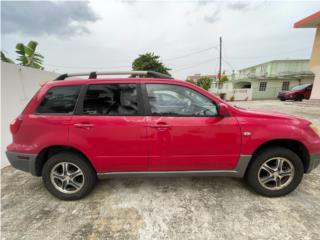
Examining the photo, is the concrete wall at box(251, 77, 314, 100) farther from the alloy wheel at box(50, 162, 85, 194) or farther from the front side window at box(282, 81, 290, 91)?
the alloy wheel at box(50, 162, 85, 194)

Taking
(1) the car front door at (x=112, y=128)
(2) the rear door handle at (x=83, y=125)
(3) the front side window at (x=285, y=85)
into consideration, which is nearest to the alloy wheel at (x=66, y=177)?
(1) the car front door at (x=112, y=128)

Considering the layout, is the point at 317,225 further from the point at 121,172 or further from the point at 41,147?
the point at 41,147

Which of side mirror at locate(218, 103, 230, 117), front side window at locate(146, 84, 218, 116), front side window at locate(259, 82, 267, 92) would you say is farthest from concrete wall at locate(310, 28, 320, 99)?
front side window at locate(146, 84, 218, 116)

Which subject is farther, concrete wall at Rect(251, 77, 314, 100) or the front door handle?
concrete wall at Rect(251, 77, 314, 100)

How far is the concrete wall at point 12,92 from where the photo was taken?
3301 mm

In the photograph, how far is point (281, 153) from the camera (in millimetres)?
2205

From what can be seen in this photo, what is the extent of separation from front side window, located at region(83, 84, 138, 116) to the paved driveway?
1279mm

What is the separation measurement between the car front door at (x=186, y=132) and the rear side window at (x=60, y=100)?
1.00 meters

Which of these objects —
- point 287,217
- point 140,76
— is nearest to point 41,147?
point 140,76

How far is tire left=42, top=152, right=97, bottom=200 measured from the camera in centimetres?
225

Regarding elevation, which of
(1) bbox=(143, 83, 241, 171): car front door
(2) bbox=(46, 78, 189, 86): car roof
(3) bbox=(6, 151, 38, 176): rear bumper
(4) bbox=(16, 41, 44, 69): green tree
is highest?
(4) bbox=(16, 41, 44, 69): green tree

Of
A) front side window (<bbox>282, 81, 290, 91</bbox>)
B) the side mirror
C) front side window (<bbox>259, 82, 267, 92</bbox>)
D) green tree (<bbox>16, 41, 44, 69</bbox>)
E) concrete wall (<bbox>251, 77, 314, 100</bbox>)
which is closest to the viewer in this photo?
the side mirror

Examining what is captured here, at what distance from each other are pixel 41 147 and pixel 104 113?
3.26 ft

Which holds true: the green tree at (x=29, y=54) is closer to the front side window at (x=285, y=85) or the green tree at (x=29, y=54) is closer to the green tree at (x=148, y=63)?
the green tree at (x=148, y=63)
